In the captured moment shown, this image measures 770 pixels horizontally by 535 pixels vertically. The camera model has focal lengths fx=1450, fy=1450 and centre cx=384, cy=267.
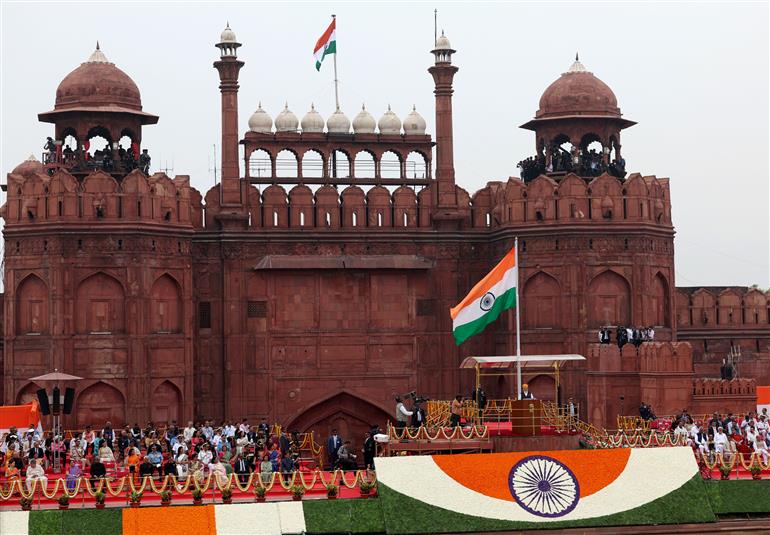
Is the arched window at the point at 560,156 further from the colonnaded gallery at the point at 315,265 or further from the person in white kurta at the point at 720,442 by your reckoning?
the person in white kurta at the point at 720,442

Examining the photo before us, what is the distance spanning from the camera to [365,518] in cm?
3131

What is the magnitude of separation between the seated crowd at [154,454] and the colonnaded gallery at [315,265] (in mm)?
4926

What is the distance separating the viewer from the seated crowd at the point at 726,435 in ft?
118

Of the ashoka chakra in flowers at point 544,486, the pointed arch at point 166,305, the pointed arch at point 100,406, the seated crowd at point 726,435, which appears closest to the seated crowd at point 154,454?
the pointed arch at point 100,406

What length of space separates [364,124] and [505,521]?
20.9 meters

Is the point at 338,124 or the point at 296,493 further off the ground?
the point at 338,124

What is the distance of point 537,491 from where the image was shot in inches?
1271

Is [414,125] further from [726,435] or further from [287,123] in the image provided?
[726,435]

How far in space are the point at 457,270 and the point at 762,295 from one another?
12.0 metres

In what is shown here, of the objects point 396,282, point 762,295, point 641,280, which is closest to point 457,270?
point 396,282

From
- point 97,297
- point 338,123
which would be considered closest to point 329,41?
point 338,123

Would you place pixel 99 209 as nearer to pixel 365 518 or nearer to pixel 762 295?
pixel 365 518

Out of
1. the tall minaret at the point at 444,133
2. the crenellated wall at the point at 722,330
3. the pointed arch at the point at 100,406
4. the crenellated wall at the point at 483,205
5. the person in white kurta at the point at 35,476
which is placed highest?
the tall minaret at the point at 444,133

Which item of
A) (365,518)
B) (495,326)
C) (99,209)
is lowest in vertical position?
(365,518)
